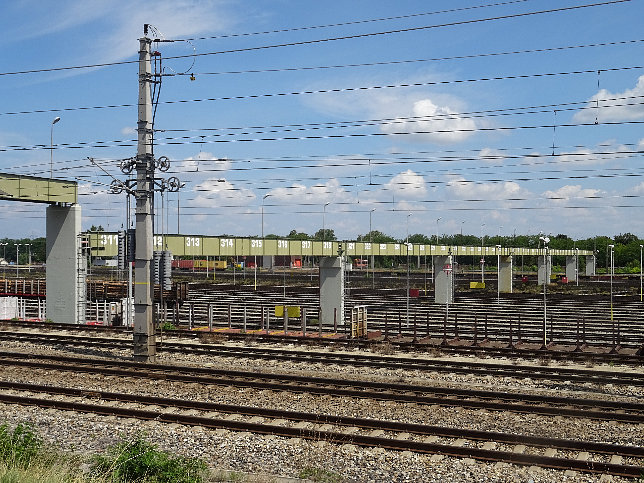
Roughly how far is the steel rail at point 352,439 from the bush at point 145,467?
9.70ft

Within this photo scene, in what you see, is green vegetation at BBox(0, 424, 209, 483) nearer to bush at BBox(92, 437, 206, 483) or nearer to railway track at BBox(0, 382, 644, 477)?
bush at BBox(92, 437, 206, 483)

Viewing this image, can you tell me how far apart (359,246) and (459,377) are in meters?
23.2

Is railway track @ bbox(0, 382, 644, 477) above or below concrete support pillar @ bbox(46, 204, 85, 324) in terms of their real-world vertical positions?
below

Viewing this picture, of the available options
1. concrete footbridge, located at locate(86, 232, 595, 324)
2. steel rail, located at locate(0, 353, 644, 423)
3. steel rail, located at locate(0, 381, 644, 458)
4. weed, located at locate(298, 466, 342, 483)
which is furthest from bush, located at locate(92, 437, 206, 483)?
concrete footbridge, located at locate(86, 232, 595, 324)

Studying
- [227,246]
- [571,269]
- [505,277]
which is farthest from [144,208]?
[571,269]

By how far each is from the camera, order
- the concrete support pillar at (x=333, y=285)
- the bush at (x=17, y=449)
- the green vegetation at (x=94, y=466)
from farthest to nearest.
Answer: the concrete support pillar at (x=333, y=285), the bush at (x=17, y=449), the green vegetation at (x=94, y=466)

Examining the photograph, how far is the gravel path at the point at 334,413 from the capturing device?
1080cm

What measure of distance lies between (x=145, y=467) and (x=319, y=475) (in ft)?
8.79

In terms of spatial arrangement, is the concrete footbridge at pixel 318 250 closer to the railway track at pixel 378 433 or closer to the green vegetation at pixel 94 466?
the railway track at pixel 378 433

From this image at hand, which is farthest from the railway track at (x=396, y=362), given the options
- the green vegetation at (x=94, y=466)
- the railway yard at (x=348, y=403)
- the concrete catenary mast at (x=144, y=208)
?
the green vegetation at (x=94, y=466)

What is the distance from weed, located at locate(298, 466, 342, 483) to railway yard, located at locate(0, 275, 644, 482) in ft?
0.11

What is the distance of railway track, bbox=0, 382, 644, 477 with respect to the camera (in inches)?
439

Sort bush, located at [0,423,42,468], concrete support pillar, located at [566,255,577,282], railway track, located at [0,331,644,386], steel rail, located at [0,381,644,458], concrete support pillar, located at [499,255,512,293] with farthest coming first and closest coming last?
concrete support pillar, located at [566,255,577,282], concrete support pillar, located at [499,255,512,293], railway track, located at [0,331,644,386], steel rail, located at [0,381,644,458], bush, located at [0,423,42,468]

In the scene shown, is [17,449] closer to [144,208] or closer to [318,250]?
[144,208]
